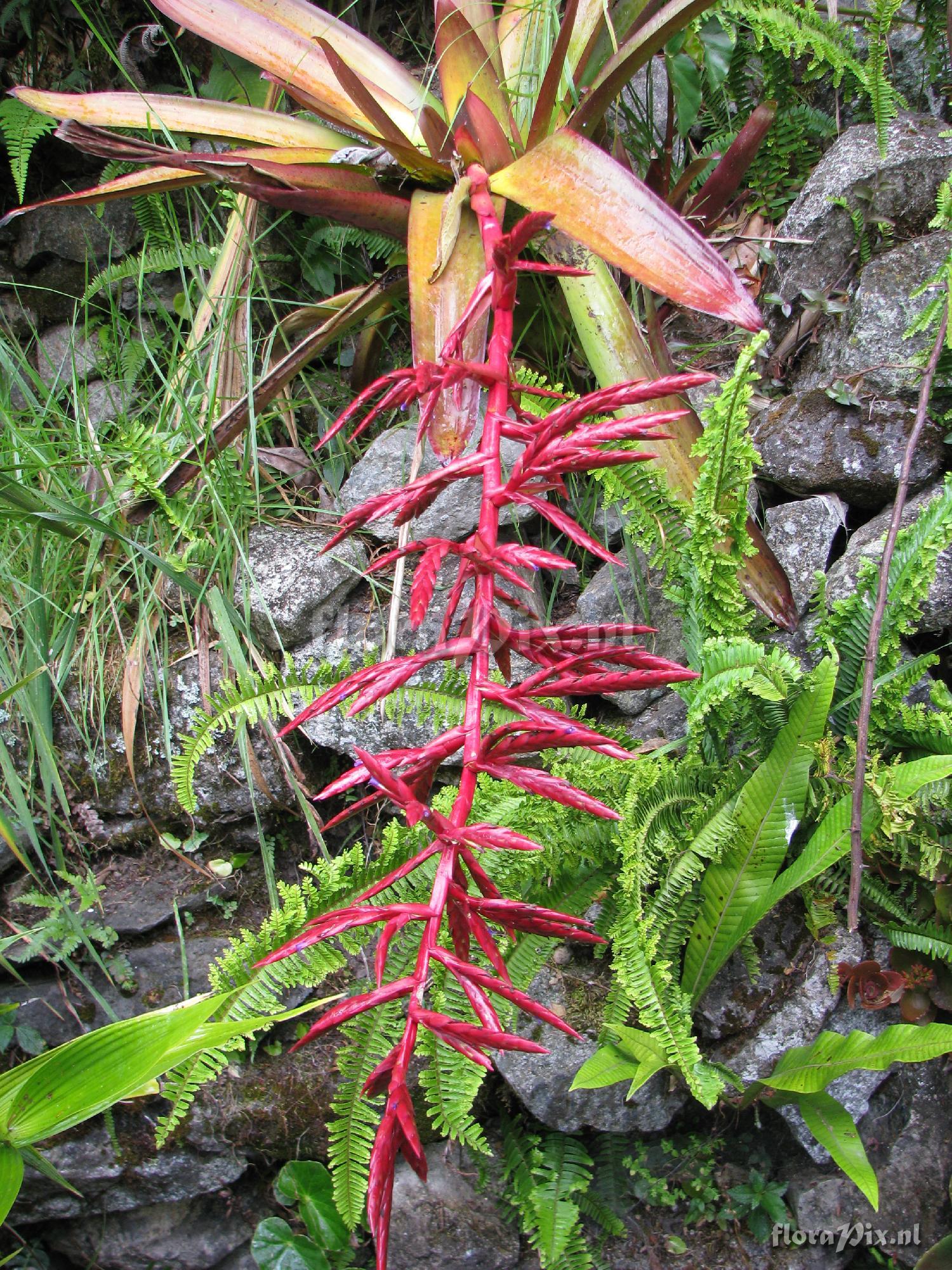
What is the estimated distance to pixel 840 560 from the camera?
1.85m

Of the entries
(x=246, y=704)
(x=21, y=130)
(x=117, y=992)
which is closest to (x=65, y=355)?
(x=21, y=130)

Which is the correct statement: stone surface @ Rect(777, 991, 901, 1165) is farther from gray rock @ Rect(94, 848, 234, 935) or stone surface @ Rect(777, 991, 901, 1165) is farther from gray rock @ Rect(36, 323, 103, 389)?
gray rock @ Rect(36, 323, 103, 389)

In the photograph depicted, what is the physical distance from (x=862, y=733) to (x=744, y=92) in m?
2.02

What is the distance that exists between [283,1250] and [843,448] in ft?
6.87

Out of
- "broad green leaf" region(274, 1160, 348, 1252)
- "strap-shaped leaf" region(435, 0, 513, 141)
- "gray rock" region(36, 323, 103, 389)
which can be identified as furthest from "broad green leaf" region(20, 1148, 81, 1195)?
"strap-shaped leaf" region(435, 0, 513, 141)

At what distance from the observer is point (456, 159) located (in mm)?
1654

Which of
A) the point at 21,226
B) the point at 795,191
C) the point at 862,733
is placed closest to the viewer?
the point at 862,733

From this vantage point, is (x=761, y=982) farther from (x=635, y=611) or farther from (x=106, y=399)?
(x=106, y=399)

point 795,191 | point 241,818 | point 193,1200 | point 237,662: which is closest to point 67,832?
point 241,818

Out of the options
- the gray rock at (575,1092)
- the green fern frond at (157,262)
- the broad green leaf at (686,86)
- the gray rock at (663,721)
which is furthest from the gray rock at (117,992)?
the broad green leaf at (686,86)

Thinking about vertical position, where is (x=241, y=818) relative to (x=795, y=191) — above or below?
below

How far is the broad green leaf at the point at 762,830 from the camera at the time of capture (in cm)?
143

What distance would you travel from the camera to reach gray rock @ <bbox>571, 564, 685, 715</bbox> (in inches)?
73.6

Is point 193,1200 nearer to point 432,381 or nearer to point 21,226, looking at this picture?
point 432,381
